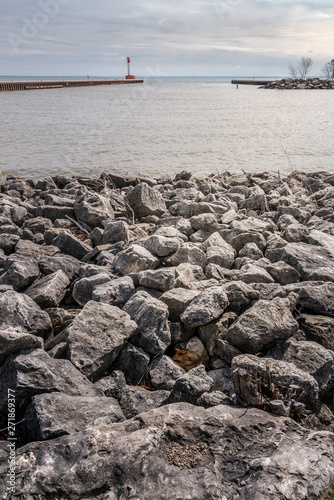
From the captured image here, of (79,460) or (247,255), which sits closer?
(79,460)

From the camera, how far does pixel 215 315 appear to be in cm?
308

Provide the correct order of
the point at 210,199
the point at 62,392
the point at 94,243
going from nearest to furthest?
the point at 62,392
the point at 94,243
the point at 210,199

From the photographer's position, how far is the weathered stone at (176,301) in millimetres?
3242

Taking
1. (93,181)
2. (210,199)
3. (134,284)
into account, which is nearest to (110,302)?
(134,284)

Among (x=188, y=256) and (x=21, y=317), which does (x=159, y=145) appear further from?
(x=21, y=317)

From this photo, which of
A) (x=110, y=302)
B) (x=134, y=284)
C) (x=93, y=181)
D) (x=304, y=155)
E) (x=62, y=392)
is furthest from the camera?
(x=304, y=155)

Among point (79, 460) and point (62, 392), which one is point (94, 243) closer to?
point (62, 392)

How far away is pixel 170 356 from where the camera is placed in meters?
3.07

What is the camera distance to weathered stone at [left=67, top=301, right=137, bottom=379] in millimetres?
2557

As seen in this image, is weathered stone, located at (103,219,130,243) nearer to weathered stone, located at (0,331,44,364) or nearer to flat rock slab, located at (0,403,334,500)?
weathered stone, located at (0,331,44,364)

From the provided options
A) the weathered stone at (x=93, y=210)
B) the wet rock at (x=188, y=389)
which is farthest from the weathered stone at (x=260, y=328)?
the weathered stone at (x=93, y=210)

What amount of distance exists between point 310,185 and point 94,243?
18.2 ft

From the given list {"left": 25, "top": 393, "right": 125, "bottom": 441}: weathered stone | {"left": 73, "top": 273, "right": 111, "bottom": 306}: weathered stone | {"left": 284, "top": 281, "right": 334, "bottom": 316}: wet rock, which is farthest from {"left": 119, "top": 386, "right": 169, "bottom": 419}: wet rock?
{"left": 284, "top": 281, "right": 334, "bottom": 316}: wet rock

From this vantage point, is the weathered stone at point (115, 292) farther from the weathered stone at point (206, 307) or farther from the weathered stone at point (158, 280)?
the weathered stone at point (206, 307)
